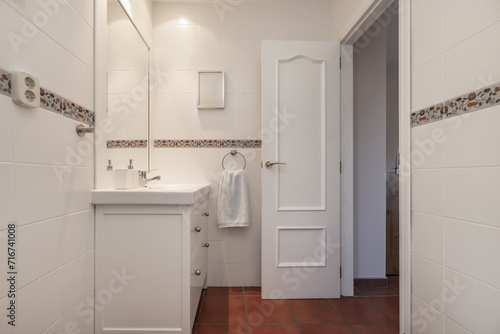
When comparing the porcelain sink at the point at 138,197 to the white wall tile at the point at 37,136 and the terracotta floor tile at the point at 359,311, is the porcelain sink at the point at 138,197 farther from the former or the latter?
the terracotta floor tile at the point at 359,311

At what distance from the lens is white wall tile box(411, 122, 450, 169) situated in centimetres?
103

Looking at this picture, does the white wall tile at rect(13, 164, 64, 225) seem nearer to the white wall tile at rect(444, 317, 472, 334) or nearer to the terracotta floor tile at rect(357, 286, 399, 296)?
the white wall tile at rect(444, 317, 472, 334)

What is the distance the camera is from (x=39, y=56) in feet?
3.03

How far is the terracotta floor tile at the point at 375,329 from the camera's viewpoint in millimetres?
1560

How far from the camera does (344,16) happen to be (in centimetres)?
196

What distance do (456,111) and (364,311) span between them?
4.79 feet

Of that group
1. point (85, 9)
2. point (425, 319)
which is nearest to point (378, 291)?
point (425, 319)

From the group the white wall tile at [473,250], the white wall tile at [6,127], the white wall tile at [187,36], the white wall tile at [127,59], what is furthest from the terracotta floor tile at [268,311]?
the white wall tile at [187,36]

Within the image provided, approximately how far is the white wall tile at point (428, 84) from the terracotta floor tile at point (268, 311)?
4.73ft

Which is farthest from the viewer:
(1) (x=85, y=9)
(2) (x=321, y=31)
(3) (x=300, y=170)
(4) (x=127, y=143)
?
(2) (x=321, y=31)

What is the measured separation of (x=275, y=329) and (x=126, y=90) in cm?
174

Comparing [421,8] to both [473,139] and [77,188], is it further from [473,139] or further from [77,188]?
[77,188]

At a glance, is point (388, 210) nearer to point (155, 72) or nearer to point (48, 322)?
point (155, 72)

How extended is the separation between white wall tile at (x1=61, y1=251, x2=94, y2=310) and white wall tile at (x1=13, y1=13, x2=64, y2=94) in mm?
728
